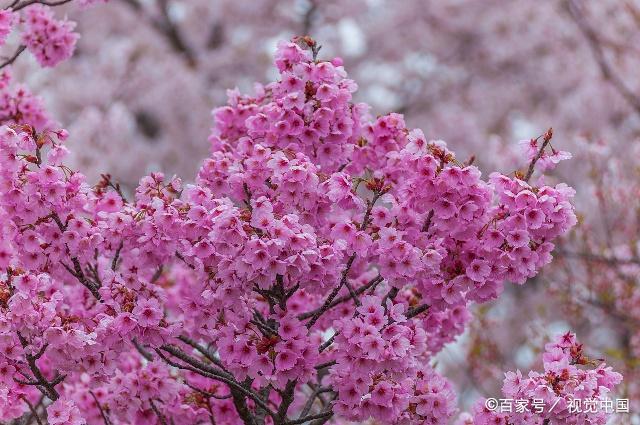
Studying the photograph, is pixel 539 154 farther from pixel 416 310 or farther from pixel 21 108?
pixel 21 108

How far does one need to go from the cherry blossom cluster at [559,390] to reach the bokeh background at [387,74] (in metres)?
8.58

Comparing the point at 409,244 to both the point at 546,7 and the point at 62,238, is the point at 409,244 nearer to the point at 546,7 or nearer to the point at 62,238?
the point at 62,238

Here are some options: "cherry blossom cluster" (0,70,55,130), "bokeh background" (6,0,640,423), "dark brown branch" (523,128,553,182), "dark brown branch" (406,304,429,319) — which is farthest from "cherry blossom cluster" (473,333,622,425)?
"bokeh background" (6,0,640,423)

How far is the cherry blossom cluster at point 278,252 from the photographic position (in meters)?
3.84

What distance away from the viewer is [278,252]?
367 cm

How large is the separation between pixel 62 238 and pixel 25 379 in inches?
30.8

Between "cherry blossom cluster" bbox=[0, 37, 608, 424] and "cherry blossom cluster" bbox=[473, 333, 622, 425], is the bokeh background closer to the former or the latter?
"cherry blossom cluster" bbox=[0, 37, 608, 424]

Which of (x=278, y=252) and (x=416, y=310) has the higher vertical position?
(x=416, y=310)

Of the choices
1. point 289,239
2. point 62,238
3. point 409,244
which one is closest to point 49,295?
point 62,238

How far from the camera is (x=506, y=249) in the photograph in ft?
13.0

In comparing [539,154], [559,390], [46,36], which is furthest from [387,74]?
Result: [559,390]

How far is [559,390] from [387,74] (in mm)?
13633

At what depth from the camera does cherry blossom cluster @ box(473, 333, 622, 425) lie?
12.4ft

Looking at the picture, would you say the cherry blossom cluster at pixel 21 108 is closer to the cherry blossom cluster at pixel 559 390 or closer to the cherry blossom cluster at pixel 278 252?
the cherry blossom cluster at pixel 278 252
